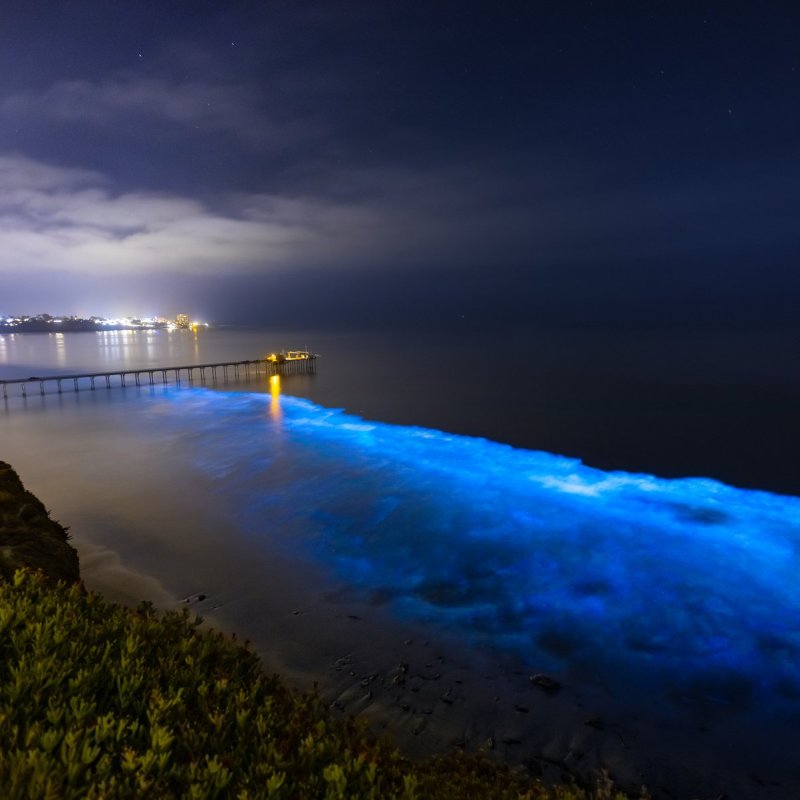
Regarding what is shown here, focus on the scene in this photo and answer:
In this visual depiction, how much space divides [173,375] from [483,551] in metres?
86.4

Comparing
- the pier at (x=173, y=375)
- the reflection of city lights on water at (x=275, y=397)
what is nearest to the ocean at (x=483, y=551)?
the reflection of city lights on water at (x=275, y=397)

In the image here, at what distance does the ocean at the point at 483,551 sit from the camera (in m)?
12.4

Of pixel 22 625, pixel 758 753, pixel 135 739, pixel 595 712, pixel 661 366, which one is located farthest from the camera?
pixel 661 366

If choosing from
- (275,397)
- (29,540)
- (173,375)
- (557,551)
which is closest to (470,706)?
(557,551)

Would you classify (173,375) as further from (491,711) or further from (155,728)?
(155,728)

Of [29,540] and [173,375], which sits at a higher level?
[173,375]

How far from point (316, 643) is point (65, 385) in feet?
267

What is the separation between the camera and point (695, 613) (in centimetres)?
1662

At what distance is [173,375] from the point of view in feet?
308

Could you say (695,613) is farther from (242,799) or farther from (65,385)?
(65,385)

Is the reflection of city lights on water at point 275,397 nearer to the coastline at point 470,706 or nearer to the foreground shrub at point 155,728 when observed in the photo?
the coastline at point 470,706

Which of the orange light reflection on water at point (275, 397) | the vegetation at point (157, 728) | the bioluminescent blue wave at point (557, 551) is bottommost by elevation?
the bioluminescent blue wave at point (557, 551)

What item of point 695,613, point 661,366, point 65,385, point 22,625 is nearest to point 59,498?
point 22,625

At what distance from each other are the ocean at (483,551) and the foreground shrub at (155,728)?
4.89m
